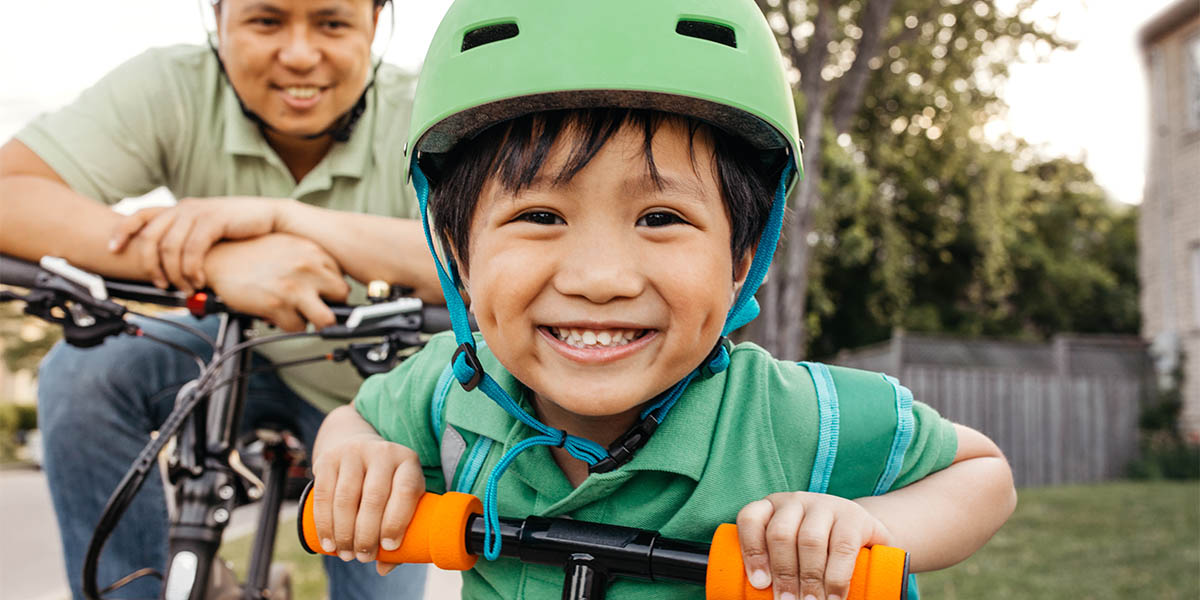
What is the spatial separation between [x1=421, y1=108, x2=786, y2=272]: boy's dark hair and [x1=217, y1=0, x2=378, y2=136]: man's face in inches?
26.2

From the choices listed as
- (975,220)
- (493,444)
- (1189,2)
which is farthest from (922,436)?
(1189,2)

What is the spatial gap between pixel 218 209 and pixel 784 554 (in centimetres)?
133

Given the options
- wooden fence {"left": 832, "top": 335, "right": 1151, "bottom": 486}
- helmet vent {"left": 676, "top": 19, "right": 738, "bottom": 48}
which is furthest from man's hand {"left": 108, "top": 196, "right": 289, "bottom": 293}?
wooden fence {"left": 832, "top": 335, "right": 1151, "bottom": 486}

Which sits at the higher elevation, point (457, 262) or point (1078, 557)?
point (457, 262)

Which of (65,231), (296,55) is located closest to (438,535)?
(65,231)

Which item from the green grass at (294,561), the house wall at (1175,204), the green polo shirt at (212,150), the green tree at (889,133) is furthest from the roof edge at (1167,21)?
the green polo shirt at (212,150)

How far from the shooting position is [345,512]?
1503mm

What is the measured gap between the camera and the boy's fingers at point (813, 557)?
127 centimetres

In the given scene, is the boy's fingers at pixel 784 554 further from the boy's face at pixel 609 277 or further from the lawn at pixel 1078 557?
the lawn at pixel 1078 557

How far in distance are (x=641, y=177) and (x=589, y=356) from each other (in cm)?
29

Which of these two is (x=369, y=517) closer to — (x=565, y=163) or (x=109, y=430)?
(x=565, y=163)

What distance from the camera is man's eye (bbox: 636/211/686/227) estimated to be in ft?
4.80

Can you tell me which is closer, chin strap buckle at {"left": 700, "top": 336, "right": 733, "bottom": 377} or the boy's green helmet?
the boy's green helmet

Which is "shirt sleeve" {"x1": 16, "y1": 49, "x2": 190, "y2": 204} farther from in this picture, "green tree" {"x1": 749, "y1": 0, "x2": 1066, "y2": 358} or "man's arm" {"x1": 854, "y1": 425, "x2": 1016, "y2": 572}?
"green tree" {"x1": 749, "y1": 0, "x2": 1066, "y2": 358}
